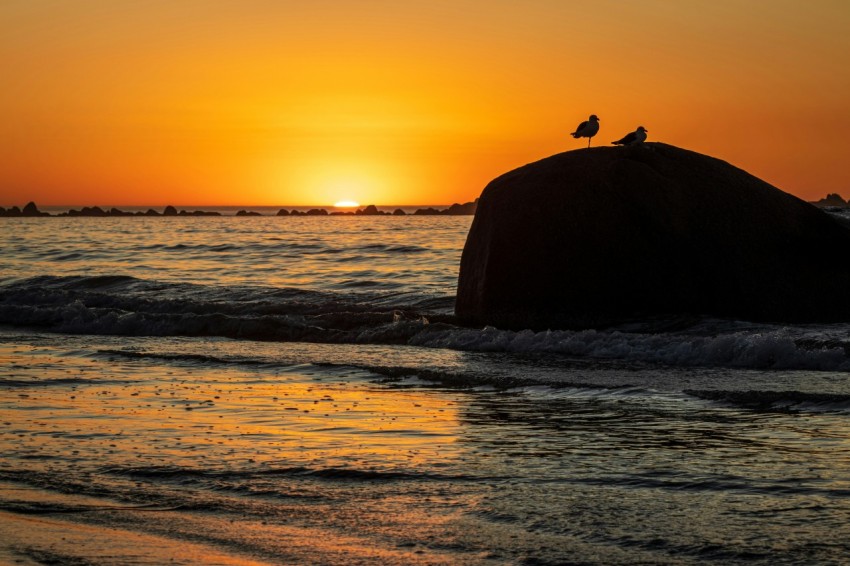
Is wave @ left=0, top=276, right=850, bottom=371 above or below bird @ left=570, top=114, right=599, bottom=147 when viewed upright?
below

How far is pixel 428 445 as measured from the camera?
7.70 meters

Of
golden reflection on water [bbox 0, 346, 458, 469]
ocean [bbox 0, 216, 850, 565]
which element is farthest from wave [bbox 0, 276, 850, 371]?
golden reflection on water [bbox 0, 346, 458, 469]

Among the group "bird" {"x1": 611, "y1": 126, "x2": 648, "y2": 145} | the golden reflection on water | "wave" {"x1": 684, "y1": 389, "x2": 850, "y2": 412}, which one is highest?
"bird" {"x1": 611, "y1": 126, "x2": 648, "y2": 145}

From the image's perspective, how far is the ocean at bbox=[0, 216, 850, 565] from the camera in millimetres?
5398

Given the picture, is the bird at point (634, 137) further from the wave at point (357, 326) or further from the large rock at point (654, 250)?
the wave at point (357, 326)

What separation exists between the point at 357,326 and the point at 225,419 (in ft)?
24.3

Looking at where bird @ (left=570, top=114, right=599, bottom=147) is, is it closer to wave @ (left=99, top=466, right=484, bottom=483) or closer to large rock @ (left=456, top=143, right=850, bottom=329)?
large rock @ (left=456, top=143, right=850, bottom=329)

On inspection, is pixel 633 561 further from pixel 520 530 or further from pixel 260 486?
pixel 260 486

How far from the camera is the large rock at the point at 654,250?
14023 mm

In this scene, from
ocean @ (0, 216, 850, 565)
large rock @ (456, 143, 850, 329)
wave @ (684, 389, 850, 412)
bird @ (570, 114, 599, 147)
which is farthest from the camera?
bird @ (570, 114, 599, 147)

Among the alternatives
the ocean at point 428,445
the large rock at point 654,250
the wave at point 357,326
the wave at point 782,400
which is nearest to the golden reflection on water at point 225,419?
the ocean at point 428,445

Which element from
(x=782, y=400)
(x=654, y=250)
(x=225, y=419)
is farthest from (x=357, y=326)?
(x=782, y=400)

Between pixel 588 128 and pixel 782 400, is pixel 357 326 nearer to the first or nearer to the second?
pixel 588 128

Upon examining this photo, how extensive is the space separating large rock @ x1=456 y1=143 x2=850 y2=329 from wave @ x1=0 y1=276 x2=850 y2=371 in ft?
1.95
